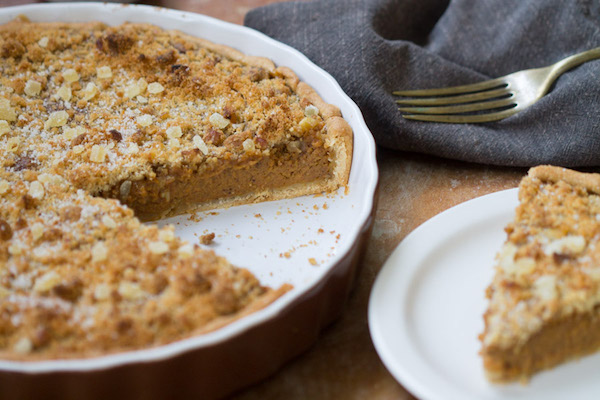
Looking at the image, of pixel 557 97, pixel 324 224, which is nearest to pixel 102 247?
pixel 324 224

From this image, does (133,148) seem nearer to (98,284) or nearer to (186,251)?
(186,251)

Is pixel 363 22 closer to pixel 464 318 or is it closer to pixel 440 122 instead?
pixel 440 122

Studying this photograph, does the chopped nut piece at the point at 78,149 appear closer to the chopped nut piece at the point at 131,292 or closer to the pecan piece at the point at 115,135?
the pecan piece at the point at 115,135

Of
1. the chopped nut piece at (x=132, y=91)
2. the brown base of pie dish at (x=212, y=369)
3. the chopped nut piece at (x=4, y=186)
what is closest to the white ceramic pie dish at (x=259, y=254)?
the brown base of pie dish at (x=212, y=369)

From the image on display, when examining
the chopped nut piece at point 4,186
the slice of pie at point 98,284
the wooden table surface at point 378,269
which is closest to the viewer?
the slice of pie at point 98,284

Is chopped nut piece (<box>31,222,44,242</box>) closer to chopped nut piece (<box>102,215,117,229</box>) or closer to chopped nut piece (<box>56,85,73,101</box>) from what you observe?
chopped nut piece (<box>102,215,117,229</box>)

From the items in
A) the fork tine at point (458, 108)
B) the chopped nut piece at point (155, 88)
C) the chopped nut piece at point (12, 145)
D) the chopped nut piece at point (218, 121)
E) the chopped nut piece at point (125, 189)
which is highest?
the chopped nut piece at point (155, 88)

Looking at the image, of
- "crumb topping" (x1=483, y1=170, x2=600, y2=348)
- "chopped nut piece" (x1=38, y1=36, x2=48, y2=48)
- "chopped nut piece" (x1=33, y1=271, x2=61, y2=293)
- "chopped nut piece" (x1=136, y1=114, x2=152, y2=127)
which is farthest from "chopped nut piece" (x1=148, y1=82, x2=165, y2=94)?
"crumb topping" (x1=483, y1=170, x2=600, y2=348)
